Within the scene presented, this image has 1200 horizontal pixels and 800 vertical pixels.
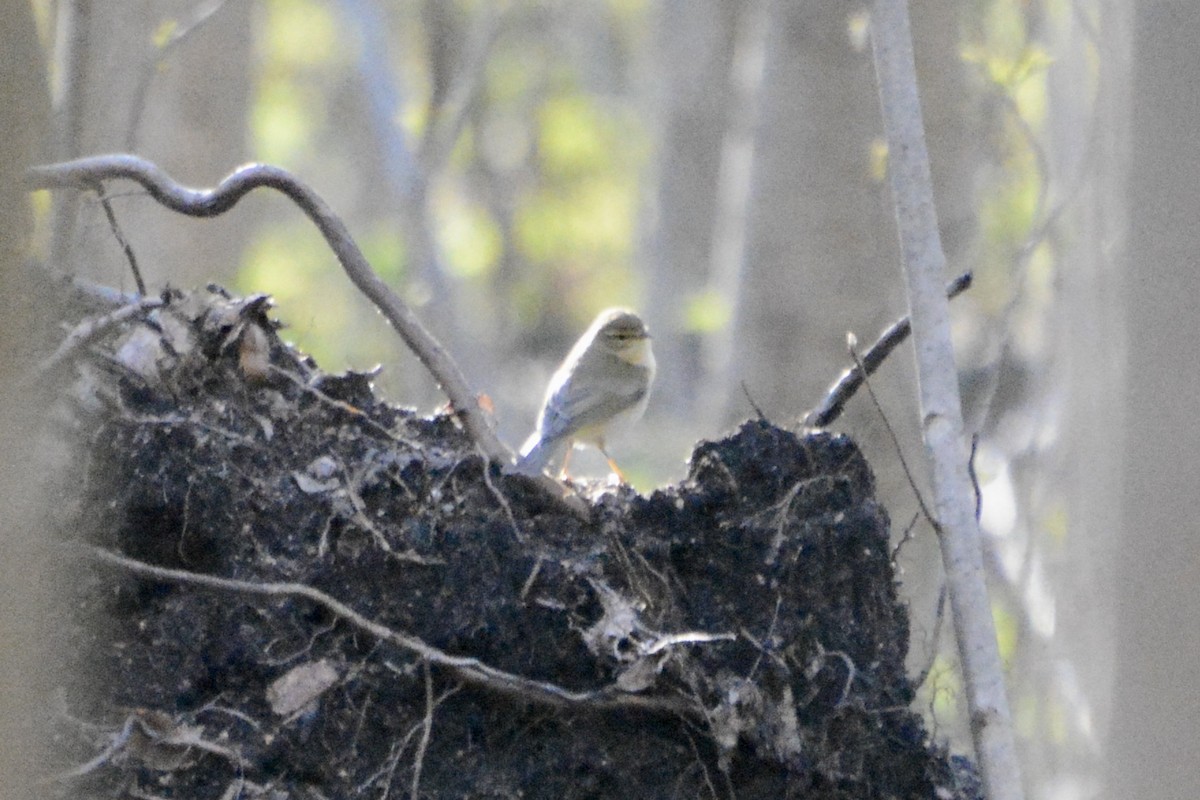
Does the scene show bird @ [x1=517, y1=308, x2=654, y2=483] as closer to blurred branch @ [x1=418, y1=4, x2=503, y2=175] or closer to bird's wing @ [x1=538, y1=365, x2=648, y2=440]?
bird's wing @ [x1=538, y1=365, x2=648, y2=440]

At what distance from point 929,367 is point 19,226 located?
1585 millimetres

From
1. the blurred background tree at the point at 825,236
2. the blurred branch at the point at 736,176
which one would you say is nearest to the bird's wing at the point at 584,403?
the blurred background tree at the point at 825,236

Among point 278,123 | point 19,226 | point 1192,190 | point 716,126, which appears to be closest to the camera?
point 19,226

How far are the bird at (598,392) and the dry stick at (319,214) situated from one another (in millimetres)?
A: 2220

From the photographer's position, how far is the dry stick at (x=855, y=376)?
280 cm

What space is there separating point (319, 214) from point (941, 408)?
45.7 inches

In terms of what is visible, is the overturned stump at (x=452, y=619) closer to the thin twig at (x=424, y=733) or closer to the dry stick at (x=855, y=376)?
the thin twig at (x=424, y=733)

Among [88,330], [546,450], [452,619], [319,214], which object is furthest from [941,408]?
[546,450]

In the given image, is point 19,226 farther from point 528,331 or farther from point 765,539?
point 528,331

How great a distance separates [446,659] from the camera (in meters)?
2.43

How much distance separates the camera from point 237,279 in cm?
852

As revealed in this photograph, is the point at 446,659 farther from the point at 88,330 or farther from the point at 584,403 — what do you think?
the point at 584,403

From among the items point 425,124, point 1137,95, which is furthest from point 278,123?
point 1137,95

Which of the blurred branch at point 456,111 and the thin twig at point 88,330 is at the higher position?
the blurred branch at point 456,111
